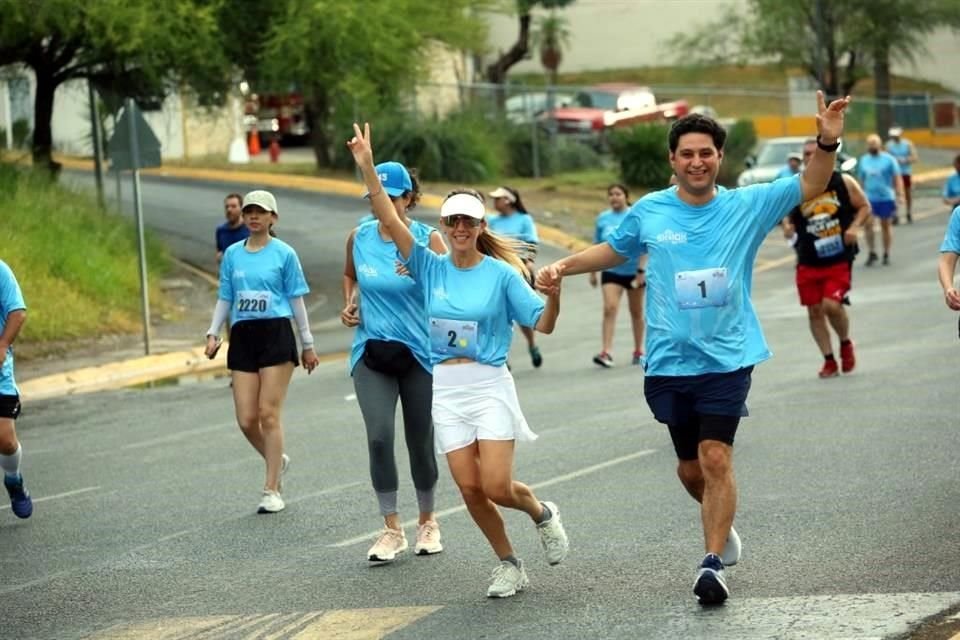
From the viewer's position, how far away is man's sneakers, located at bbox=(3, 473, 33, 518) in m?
11.2

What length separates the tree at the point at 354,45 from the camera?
1090 inches

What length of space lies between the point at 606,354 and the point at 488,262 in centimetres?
1021

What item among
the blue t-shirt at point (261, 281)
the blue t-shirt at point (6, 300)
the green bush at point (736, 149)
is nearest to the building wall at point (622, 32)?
the green bush at point (736, 149)

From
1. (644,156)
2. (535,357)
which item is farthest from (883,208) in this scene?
(644,156)

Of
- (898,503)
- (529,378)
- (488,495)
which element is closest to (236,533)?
(488,495)

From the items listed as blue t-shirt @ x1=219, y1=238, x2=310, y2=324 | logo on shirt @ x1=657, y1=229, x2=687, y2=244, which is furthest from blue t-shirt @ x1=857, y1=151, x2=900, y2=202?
logo on shirt @ x1=657, y1=229, x2=687, y2=244

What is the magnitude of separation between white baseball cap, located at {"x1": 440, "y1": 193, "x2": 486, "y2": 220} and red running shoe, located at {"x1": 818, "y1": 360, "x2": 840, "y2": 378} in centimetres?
836

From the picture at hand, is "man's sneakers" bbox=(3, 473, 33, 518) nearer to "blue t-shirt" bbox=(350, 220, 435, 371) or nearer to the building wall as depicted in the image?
"blue t-shirt" bbox=(350, 220, 435, 371)

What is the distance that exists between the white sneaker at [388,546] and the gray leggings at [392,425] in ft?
0.36

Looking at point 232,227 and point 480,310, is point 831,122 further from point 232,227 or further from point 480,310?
point 232,227

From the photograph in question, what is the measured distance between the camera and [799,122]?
2245 inches

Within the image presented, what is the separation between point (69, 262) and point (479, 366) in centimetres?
1764

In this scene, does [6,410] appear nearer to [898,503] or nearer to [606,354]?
[898,503]

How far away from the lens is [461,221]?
27.0 ft
